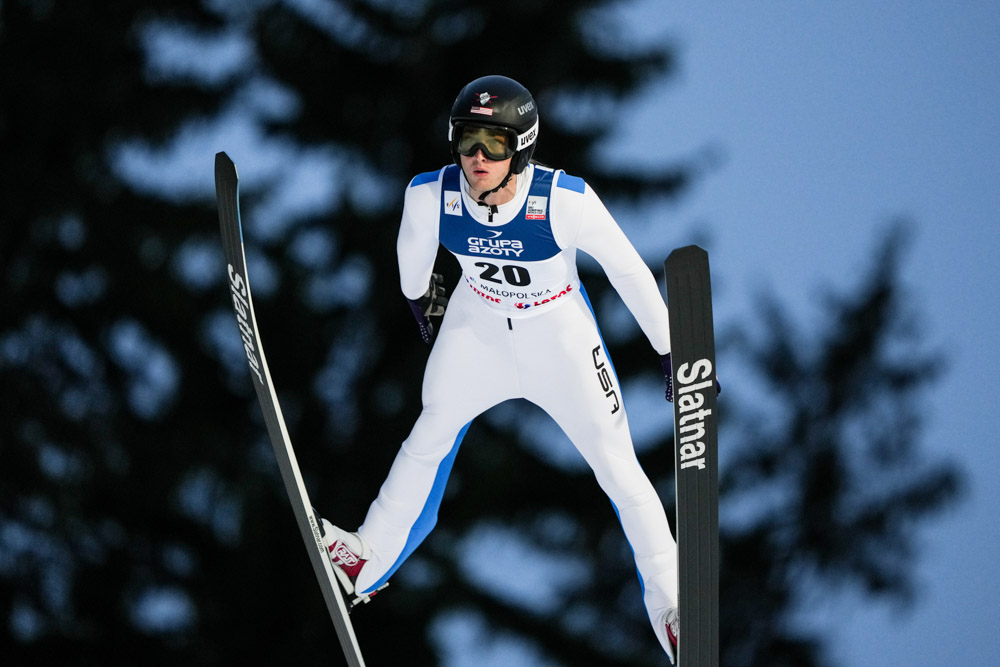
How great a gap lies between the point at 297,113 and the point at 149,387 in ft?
4.49

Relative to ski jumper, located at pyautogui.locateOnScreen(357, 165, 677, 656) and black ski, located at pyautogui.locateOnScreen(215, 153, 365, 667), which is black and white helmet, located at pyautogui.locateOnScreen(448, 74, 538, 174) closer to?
ski jumper, located at pyautogui.locateOnScreen(357, 165, 677, 656)

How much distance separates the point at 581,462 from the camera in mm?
4824

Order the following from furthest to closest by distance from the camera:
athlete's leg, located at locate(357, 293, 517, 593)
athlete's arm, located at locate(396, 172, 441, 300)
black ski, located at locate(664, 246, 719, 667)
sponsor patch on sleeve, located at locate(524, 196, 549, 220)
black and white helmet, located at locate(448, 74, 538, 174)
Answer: athlete's leg, located at locate(357, 293, 517, 593) → athlete's arm, located at locate(396, 172, 441, 300) → sponsor patch on sleeve, located at locate(524, 196, 549, 220) → black and white helmet, located at locate(448, 74, 538, 174) → black ski, located at locate(664, 246, 719, 667)

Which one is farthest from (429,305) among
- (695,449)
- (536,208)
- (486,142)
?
(695,449)

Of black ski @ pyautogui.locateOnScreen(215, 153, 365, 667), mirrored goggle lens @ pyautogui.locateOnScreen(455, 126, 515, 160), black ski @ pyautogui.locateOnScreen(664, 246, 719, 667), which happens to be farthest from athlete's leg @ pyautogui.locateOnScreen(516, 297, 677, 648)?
black ski @ pyautogui.locateOnScreen(215, 153, 365, 667)

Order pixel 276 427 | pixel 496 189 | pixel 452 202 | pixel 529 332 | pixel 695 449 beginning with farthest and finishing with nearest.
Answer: pixel 276 427
pixel 529 332
pixel 452 202
pixel 496 189
pixel 695 449

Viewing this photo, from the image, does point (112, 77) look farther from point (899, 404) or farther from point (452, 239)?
point (899, 404)

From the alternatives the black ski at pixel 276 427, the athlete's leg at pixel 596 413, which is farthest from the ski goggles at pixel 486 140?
the black ski at pixel 276 427

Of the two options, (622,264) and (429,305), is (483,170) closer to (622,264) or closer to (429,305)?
(622,264)

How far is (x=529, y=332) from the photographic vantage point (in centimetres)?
294

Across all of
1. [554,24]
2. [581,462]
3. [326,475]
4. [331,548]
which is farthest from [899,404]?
[331,548]

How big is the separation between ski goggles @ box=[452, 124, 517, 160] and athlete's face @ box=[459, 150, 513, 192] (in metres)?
0.01

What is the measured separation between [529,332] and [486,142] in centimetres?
55

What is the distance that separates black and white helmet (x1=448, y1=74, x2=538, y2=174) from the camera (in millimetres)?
2598
